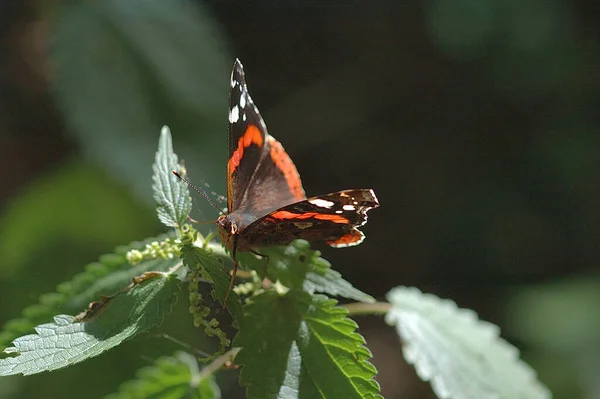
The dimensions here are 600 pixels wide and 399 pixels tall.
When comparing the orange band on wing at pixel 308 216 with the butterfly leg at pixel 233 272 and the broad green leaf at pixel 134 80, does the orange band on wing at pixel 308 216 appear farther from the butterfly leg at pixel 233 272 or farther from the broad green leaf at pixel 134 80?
the broad green leaf at pixel 134 80

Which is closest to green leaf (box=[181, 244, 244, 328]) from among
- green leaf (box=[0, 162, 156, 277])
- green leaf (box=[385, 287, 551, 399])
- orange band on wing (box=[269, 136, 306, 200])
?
orange band on wing (box=[269, 136, 306, 200])

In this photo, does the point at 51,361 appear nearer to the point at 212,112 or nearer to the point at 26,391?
the point at 26,391

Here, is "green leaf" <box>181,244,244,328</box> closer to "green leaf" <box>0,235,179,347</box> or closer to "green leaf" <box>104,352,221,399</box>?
"green leaf" <box>0,235,179,347</box>

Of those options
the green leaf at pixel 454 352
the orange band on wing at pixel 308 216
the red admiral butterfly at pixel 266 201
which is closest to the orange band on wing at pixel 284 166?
the red admiral butterfly at pixel 266 201

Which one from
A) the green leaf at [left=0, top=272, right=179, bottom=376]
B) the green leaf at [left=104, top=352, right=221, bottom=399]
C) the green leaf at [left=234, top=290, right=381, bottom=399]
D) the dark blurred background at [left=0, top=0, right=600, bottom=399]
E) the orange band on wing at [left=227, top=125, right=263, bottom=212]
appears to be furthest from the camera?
the dark blurred background at [left=0, top=0, right=600, bottom=399]

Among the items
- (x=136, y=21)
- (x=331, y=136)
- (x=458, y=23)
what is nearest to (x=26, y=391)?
(x=136, y=21)

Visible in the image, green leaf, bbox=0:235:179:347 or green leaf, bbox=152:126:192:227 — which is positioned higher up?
green leaf, bbox=152:126:192:227

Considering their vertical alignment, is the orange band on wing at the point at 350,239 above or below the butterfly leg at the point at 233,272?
above
